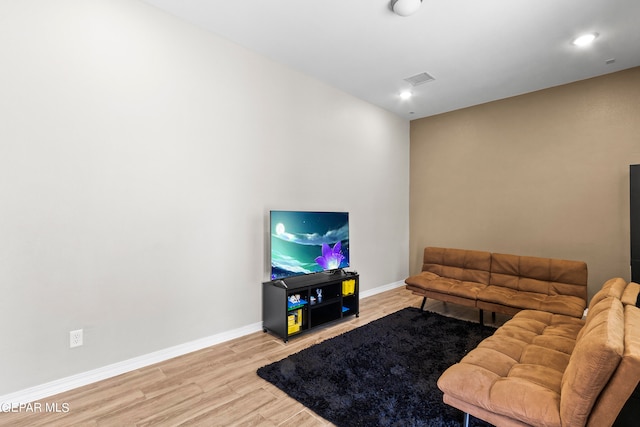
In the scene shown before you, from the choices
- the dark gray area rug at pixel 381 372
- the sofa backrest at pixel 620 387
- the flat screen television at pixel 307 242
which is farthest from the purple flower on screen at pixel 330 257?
the sofa backrest at pixel 620 387

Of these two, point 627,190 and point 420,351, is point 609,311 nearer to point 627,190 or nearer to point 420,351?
point 420,351

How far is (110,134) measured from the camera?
2.42 metres

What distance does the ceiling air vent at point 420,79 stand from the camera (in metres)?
3.83

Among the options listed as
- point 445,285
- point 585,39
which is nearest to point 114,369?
point 445,285

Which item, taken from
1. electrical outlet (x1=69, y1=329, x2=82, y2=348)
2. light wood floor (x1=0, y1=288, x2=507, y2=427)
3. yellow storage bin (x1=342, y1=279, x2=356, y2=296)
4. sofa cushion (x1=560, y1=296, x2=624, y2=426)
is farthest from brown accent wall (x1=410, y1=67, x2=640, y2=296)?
electrical outlet (x1=69, y1=329, x2=82, y2=348)

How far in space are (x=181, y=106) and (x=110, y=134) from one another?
24.9 inches

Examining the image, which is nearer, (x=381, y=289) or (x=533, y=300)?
(x=533, y=300)

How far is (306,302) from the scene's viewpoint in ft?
10.9

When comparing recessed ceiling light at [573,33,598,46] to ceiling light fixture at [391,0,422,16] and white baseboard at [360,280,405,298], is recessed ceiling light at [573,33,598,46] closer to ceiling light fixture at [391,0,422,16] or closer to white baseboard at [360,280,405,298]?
ceiling light fixture at [391,0,422,16]

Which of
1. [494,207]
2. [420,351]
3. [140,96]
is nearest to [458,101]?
[494,207]

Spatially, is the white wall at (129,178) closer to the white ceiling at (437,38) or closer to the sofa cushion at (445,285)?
the white ceiling at (437,38)

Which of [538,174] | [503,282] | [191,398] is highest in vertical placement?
[538,174]

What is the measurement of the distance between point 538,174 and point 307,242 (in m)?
3.23

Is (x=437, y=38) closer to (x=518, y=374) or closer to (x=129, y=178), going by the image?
(x=518, y=374)
